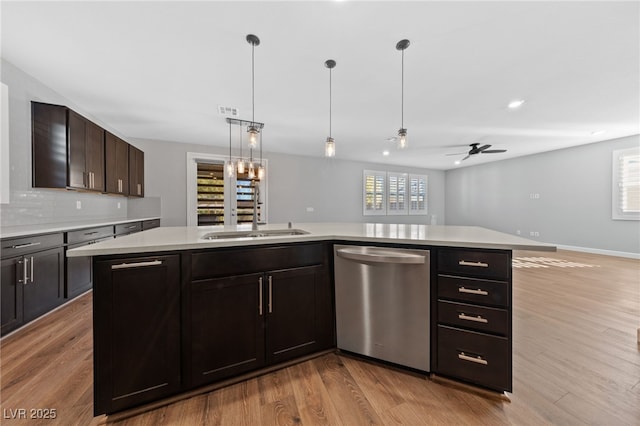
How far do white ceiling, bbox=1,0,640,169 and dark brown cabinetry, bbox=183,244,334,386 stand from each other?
1.82 m

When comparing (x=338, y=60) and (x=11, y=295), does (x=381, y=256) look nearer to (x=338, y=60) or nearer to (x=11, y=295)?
(x=338, y=60)

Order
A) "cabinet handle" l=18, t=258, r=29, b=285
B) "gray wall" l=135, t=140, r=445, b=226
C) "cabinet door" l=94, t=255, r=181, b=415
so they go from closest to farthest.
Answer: "cabinet door" l=94, t=255, r=181, b=415 → "cabinet handle" l=18, t=258, r=29, b=285 → "gray wall" l=135, t=140, r=445, b=226

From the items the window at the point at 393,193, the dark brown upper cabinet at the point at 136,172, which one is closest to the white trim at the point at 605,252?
the window at the point at 393,193

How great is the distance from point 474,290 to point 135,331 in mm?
1889

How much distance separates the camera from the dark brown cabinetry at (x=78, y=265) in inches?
104

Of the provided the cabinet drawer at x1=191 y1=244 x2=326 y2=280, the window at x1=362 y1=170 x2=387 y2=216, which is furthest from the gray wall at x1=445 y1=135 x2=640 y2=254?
the cabinet drawer at x1=191 y1=244 x2=326 y2=280

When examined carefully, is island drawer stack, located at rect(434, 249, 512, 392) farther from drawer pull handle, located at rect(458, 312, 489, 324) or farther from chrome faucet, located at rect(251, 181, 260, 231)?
chrome faucet, located at rect(251, 181, 260, 231)

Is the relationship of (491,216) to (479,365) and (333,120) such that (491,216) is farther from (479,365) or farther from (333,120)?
(479,365)

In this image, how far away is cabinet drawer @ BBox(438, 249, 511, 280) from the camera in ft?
4.48

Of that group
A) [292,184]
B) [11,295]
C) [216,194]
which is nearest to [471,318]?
[11,295]

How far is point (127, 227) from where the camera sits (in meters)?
3.79

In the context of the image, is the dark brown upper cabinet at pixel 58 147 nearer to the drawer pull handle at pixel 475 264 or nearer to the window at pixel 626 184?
the drawer pull handle at pixel 475 264

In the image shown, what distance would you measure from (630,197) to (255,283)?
7521 millimetres

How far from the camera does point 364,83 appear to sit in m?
2.82
